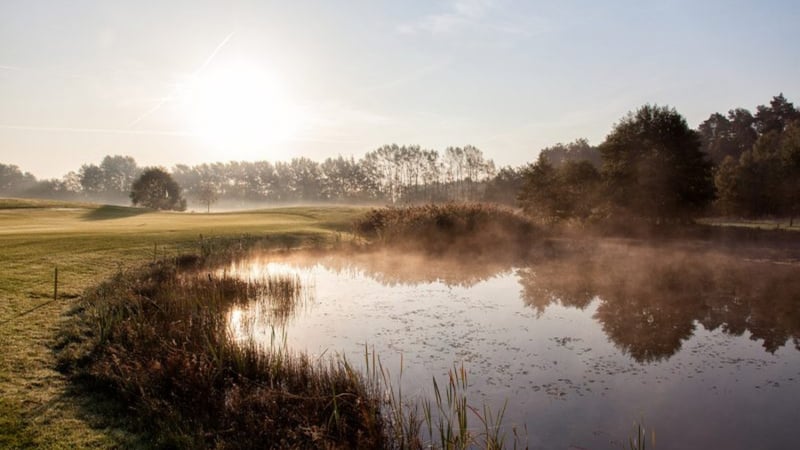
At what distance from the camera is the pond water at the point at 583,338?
6.80 metres

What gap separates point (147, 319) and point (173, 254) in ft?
33.2

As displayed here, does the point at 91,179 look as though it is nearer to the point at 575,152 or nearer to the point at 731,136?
the point at 575,152

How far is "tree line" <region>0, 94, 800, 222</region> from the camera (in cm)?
3391

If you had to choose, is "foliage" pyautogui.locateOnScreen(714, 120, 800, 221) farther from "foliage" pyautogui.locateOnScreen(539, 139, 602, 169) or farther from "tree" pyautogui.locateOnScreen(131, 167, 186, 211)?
"tree" pyautogui.locateOnScreen(131, 167, 186, 211)

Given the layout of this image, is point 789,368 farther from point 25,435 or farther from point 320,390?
point 25,435

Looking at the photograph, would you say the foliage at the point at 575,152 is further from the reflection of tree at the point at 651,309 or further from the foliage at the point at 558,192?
the reflection of tree at the point at 651,309

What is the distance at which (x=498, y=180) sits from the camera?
80500 millimetres

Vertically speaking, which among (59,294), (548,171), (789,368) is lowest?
(789,368)

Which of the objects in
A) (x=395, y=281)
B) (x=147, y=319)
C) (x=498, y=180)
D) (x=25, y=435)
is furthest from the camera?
(x=498, y=180)

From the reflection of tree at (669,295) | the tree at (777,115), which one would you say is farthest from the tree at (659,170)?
the tree at (777,115)

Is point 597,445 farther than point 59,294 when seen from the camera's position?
No

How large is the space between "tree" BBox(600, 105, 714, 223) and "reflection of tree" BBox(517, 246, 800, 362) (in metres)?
10.9

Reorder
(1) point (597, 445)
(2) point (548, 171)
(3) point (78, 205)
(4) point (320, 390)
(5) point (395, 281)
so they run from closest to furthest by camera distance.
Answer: (1) point (597, 445)
(4) point (320, 390)
(5) point (395, 281)
(2) point (548, 171)
(3) point (78, 205)

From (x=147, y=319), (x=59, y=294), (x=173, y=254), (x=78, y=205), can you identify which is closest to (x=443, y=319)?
(x=147, y=319)
